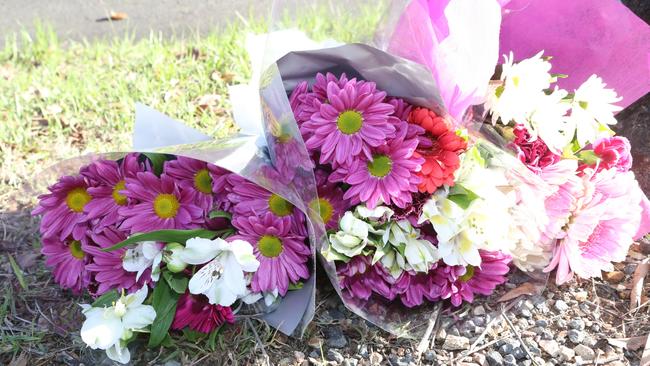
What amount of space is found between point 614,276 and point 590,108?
18.5 inches

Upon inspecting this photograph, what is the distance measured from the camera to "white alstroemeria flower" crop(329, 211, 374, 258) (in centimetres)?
155

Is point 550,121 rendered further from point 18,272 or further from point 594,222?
point 18,272

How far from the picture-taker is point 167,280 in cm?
160

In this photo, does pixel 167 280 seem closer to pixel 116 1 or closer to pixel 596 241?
pixel 596 241

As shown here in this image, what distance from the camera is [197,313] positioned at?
1.62 metres

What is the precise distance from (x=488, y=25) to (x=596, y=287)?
78cm

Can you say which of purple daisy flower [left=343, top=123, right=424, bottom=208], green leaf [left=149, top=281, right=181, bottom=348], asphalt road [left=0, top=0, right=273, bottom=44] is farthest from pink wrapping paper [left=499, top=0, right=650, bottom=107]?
asphalt road [left=0, top=0, right=273, bottom=44]

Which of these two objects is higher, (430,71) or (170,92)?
(430,71)

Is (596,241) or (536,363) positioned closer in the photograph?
(536,363)

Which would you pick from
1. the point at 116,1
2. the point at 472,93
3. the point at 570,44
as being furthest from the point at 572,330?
the point at 116,1

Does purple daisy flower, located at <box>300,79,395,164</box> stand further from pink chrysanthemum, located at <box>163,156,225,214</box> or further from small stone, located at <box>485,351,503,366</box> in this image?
small stone, located at <box>485,351,503,366</box>

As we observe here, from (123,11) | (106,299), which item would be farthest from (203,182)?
(123,11)

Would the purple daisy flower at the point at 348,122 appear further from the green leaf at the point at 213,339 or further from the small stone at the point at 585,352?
the small stone at the point at 585,352

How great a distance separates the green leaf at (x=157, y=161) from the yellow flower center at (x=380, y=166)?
53 cm
